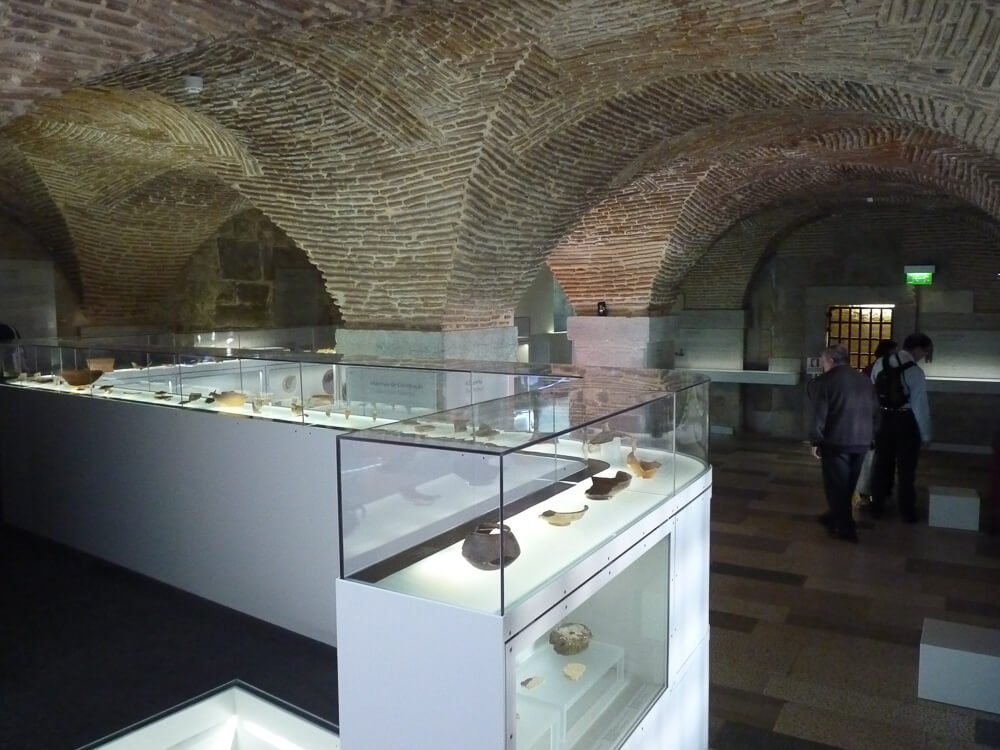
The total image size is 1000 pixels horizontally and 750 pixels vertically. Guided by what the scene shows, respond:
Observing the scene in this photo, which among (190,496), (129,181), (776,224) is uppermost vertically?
(129,181)

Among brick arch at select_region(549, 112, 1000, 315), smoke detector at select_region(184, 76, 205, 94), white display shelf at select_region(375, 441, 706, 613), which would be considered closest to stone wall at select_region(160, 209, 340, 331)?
brick arch at select_region(549, 112, 1000, 315)

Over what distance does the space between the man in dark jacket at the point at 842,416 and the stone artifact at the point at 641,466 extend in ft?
10.8

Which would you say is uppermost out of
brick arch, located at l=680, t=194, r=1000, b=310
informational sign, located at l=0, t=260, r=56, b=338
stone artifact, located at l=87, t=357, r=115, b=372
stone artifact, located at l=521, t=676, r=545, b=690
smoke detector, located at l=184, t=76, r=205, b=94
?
smoke detector, located at l=184, t=76, r=205, b=94

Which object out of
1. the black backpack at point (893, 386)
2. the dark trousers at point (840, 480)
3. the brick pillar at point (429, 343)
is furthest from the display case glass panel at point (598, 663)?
the black backpack at point (893, 386)

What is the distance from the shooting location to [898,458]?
22.7 ft

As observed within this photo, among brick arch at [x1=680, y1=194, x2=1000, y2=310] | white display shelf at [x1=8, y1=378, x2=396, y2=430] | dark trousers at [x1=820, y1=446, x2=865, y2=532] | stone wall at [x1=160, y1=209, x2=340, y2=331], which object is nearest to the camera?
white display shelf at [x1=8, y1=378, x2=396, y2=430]

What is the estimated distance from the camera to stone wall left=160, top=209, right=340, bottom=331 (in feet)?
37.1

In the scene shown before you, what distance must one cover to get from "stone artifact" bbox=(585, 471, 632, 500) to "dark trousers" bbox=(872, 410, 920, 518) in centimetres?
479

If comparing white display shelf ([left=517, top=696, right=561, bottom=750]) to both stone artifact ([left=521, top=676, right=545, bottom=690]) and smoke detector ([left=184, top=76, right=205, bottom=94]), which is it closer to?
stone artifact ([left=521, top=676, right=545, bottom=690])

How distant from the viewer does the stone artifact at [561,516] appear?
2.40 metres

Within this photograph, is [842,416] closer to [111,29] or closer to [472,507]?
[472,507]

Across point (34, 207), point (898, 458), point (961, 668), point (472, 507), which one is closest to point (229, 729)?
point (472, 507)

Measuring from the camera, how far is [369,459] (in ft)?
7.05

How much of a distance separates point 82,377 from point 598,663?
201 inches
